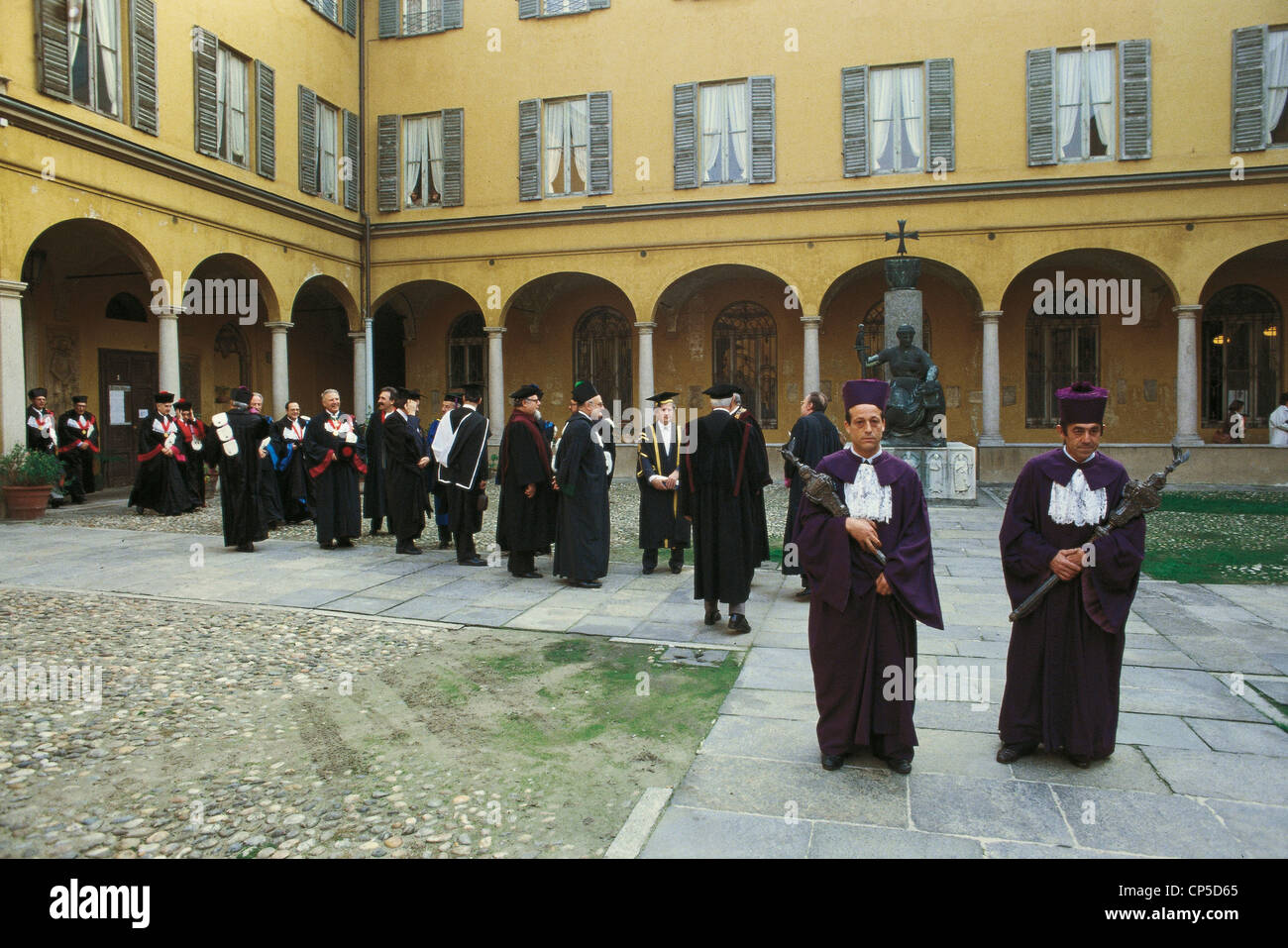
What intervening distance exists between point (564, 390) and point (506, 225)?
404 centimetres

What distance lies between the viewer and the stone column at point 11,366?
11367mm

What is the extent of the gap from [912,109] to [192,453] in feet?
46.5

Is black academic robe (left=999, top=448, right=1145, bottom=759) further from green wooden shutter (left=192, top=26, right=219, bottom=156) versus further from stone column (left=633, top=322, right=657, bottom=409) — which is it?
green wooden shutter (left=192, top=26, right=219, bottom=156)

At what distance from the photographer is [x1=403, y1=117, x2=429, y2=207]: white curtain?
18984mm

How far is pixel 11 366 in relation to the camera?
11.5 m

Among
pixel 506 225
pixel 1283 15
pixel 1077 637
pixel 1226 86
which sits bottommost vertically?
pixel 1077 637

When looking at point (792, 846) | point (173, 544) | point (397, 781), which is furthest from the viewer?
point (173, 544)

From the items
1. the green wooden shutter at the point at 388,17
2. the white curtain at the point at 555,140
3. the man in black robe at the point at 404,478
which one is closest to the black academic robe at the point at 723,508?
→ the man in black robe at the point at 404,478

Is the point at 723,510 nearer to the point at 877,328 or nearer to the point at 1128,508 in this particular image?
the point at 1128,508

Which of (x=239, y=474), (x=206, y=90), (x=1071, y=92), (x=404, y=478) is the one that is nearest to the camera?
(x=239, y=474)

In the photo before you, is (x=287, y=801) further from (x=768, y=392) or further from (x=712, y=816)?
(x=768, y=392)

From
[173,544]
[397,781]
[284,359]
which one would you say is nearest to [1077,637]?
[397,781]

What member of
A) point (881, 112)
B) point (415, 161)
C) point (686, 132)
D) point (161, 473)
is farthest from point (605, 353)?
point (161, 473)

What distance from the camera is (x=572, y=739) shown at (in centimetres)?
405
